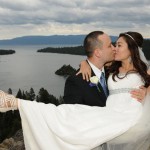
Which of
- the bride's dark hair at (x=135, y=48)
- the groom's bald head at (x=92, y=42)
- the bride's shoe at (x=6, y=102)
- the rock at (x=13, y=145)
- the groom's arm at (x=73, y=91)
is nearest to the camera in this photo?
the bride's shoe at (x=6, y=102)

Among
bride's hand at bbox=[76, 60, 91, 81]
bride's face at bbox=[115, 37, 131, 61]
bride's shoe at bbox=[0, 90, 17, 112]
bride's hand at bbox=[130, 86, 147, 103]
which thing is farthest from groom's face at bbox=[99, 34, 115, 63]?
bride's shoe at bbox=[0, 90, 17, 112]

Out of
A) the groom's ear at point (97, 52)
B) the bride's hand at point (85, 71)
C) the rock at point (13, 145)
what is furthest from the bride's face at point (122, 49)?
the rock at point (13, 145)

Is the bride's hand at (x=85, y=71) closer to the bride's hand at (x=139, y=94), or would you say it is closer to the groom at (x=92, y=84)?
the groom at (x=92, y=84)

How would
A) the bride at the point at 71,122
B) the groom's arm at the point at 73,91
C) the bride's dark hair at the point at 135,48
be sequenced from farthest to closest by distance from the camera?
the bride's dark hair at the point at 135,48 → the groom's arm at the point at 73,91 → the bride at the point at 71,122

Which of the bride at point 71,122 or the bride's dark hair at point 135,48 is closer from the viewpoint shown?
the bride at point 71,122

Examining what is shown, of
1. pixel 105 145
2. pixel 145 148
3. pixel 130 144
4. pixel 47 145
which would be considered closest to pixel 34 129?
pixel 47 145

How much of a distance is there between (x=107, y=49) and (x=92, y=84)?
1.70 feet

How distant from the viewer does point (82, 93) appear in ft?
13.9

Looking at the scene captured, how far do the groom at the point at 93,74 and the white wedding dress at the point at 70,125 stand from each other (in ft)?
1.14

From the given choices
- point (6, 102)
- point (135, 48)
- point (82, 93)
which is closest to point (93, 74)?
point (82, 93)

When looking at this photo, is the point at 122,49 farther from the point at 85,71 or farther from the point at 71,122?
the point at 71,122

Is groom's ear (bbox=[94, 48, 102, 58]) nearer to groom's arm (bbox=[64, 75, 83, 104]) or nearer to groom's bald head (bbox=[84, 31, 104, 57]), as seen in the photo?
groom's bald head (bbox=[84, 31, 104, 57])

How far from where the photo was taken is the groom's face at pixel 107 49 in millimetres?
4422

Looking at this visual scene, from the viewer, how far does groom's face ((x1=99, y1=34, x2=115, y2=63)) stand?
4.42m
